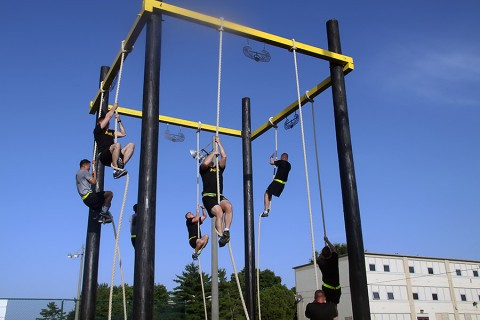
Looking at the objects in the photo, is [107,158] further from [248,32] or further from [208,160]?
[248,32]

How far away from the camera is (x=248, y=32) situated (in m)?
7.01

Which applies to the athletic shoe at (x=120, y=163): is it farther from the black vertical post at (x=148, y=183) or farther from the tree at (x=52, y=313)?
the tree at (x=52, y=313)

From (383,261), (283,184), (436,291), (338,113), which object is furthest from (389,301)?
(338,113)

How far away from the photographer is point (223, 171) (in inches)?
311

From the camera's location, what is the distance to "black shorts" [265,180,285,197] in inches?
368

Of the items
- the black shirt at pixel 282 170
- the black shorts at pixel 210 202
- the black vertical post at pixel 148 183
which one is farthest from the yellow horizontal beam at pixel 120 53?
the black shirt at pixel 282 170

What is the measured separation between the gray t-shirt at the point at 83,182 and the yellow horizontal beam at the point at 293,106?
4.04 m

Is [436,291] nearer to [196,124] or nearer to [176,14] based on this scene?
[196,124]

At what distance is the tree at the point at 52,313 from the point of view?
556 inches

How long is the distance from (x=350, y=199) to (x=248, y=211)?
10.8 feet

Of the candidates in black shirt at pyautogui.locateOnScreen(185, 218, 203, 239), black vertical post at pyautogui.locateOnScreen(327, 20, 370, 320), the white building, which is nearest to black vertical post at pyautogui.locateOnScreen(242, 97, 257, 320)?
black shirt at pyautogui.locateOnScreen(185, 218, 203, 239)

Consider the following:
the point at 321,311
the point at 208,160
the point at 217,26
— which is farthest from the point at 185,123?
the point at 321,311

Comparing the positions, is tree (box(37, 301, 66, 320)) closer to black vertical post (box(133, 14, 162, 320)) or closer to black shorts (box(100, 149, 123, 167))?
black shorts (box(100, 149, 123, 167))

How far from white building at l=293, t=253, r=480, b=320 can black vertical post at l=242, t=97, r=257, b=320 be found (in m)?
29.1
